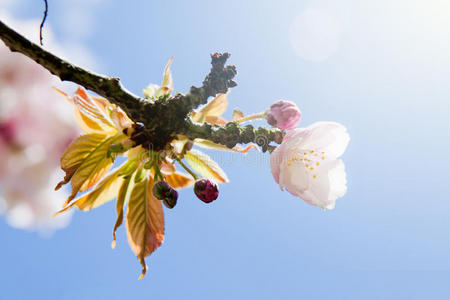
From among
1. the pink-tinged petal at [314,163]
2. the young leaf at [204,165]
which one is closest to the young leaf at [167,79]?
the young leaf at [204,165]

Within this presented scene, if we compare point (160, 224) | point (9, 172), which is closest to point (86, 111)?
point (9, 172)

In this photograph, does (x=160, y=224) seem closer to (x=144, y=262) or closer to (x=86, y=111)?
(x=144, y=262)

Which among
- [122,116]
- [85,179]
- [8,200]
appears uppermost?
[122,116]

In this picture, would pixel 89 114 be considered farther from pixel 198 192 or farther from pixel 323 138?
pixel 323 138

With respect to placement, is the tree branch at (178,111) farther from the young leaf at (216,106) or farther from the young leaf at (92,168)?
the young leaf at (216,106)

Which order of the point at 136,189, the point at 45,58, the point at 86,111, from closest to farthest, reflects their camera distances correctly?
the point at 45,58, the point at 86,111, the point at 136,189

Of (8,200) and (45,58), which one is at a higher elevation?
(45,58)

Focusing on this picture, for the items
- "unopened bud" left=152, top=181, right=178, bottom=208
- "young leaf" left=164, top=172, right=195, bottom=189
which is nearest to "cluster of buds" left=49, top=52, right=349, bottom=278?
"unopened bud" left=152, top=181, right=178, bottom=208
